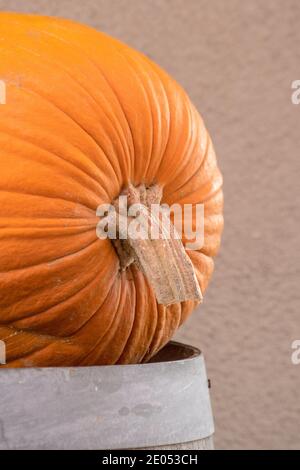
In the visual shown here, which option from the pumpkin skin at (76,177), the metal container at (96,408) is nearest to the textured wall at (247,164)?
the pumpkin skin at (76,177)

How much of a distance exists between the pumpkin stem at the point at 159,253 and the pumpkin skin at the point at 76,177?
0.03m

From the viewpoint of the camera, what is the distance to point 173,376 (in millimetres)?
757

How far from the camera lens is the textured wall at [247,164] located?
1564 mm

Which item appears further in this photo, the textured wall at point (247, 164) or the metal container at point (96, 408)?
the textured wall at point (247, 164)

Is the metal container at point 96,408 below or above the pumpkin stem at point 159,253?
below

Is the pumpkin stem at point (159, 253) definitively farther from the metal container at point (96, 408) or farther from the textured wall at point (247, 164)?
the textured wall at point (247, 164)

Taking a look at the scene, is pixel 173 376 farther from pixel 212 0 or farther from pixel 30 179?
pixel 212 0

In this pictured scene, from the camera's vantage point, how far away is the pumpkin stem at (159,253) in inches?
29.5

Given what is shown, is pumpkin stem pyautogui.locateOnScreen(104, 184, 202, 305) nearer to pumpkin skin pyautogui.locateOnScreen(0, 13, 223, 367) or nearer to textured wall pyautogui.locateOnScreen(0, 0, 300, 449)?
pumpkin skin pyautogui.locateOnScreen(0, 13, 223, 367)

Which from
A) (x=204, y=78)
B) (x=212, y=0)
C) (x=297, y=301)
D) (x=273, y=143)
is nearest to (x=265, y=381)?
(x=297, y=301)

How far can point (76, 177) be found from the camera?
0.76m

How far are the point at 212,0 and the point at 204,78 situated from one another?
16 centimetres

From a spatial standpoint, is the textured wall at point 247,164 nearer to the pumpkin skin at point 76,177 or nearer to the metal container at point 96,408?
the pumpkin skin at point 76,177

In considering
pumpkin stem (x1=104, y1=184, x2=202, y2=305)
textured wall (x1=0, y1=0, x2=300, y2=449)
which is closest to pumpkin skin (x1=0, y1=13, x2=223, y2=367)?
pumpkin stem (x1=104, y1=184, x2=202, y2=305)
